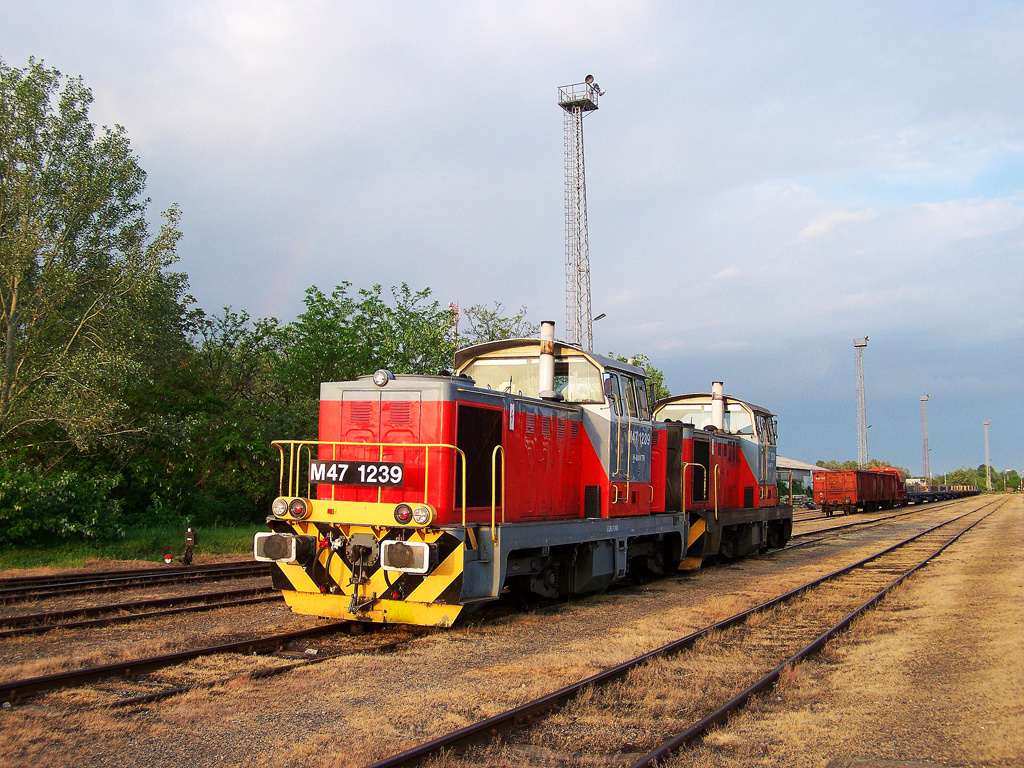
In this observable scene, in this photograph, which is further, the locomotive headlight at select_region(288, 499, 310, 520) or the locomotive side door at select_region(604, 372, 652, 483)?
the locomotive side door at select_region(604, 372, 652, 483)

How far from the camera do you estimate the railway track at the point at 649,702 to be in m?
4.46

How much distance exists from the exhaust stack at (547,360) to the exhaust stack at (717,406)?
256 inches

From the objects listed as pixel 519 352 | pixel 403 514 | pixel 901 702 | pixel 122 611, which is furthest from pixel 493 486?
pixel 122 611

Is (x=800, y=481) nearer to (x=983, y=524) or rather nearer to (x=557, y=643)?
(x=983, y=524)

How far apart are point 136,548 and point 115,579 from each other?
3861 millimetres

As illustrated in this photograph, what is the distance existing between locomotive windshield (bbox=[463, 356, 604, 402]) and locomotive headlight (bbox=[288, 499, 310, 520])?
3122 mm

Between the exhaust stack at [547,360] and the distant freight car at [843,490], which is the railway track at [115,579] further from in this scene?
the distant freight car at [843,490]

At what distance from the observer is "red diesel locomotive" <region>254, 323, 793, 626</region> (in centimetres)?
723

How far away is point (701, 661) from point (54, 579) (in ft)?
31.4

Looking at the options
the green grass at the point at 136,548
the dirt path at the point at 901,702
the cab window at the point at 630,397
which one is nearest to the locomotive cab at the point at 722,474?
the cab window at the point at 630,397

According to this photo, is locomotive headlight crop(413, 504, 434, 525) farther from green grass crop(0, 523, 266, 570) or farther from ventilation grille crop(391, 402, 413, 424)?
green grass crop(0, 523, 266, 570)

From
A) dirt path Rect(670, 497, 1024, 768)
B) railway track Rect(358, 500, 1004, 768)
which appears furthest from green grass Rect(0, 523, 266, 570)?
dirt path Rect(670, 497, 1024, 768)

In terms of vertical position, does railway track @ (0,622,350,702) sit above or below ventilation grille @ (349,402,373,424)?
below

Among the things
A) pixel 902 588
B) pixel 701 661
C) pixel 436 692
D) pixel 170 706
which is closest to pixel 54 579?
pixel 170 706
